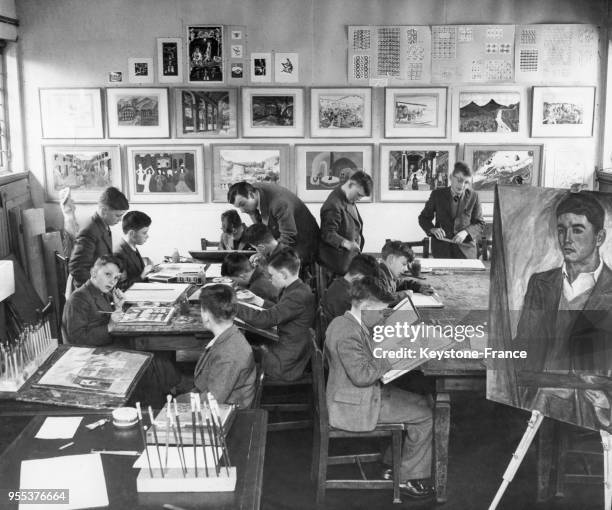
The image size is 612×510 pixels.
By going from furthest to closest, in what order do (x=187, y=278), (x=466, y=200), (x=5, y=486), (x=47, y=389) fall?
(x=466, y=200) → (x=187, y=278) → (x=47, y=389) → (x=5, y=486)

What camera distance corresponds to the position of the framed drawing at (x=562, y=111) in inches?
317

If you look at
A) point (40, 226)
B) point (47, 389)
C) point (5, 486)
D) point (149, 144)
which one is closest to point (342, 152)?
point (149, 144)

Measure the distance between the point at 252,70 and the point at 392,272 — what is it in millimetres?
3358

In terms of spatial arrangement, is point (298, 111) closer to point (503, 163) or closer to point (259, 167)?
point (259, 167)

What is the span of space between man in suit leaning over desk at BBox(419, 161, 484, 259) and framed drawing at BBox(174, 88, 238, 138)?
7.60ft

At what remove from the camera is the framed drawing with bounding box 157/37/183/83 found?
7.96m

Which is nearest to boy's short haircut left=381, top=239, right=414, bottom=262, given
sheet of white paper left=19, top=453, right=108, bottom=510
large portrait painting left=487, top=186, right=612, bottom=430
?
large portrait painting left=487, top=186, right=612, bottom=430

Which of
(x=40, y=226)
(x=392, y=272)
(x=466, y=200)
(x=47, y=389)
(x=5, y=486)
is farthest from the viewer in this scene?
(x=40, y=226)

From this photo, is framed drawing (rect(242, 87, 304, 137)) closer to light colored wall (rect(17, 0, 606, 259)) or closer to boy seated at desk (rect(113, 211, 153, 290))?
light colored wall (rect(17, 0, 606, 259))

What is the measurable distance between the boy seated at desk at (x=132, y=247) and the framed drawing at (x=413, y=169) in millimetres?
3055

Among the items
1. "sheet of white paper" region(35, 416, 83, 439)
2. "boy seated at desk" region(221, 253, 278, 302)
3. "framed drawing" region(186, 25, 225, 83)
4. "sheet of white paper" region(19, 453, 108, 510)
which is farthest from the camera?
"framed drawing" region(186, 25, 225, 83)

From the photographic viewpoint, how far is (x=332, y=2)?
7938 mm

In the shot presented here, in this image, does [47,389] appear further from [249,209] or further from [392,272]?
[249,209]

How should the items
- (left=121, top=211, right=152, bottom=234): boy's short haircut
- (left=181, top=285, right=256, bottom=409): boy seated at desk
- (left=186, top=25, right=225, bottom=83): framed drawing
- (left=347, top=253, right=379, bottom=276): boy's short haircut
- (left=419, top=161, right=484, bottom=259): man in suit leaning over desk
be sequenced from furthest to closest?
(left=186, top=25, right=225, bottom=83): framed drawing < (left=419, top=161, right=484, bottom=259): man in suit leaning over desk < (left=121, top=211, right=152, bottom=234): boy's short haircut < (left=347, top=253, right=379, bottom=276): boy's short haircut < (left=181, top=285, right=256, bottom=409): boy seated at desk
